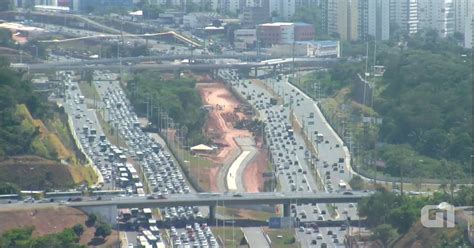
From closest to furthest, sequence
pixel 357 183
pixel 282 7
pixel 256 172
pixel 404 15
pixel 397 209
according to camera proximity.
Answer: pixel 397 209
pixel 357 183
pixel 256 172
pixel 404 15
pixel 282 7

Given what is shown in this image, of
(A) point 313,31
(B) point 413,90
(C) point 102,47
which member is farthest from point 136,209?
(A) point 313,31

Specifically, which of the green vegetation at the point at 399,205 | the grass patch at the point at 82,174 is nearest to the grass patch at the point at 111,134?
the grass patch at the point at 82,174

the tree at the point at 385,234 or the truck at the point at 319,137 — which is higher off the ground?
the tree at the point at 385,234

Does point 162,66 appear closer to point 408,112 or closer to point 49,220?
point 408,112

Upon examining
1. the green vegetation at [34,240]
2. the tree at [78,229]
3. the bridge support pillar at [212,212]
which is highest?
the green vegetation at [34,240]

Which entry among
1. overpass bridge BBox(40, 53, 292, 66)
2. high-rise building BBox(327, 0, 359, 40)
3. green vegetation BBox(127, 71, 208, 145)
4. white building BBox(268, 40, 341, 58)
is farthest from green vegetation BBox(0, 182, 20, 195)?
high-rise building BBox(327, 0, 359, 40)

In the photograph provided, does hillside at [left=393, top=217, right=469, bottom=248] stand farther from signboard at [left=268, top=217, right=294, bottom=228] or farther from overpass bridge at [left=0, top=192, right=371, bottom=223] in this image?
overpass bridge at [left=0, top=192, right=371, bottom=223]

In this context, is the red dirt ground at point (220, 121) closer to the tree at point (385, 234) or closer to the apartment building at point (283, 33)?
the tree at point (385, 234)

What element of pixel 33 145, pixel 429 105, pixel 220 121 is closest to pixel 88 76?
pixel 220 121
